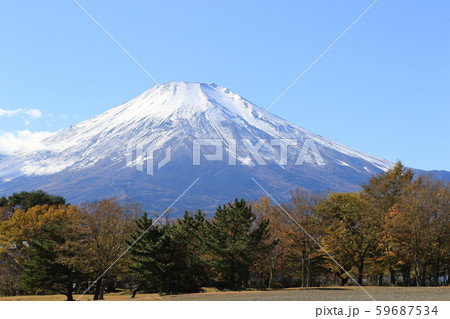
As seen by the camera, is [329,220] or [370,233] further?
[329,220]

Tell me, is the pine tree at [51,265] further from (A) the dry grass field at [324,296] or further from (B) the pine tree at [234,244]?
(B) the pine tree at [234,244]

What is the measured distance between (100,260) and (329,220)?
21784mm

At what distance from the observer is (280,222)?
50438 millimetres

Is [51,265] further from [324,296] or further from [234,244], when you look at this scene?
[324,296]

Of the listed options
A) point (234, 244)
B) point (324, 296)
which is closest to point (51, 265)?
point (234, 244)

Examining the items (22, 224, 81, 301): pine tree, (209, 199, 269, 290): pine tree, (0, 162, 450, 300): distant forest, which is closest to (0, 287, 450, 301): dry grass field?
(0, 162, 450, 300): distant forest

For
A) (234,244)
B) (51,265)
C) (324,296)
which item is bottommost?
(324,296)

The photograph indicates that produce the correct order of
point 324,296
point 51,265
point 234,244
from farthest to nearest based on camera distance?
point 51,265 → point 234,244 → point 324,296

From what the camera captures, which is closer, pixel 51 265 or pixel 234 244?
pixel 234 244

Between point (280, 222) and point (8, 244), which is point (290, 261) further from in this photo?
point (8, 244)

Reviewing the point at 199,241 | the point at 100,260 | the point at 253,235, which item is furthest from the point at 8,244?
the point at 253,235

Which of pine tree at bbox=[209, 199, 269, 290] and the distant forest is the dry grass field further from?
pine tree at bbox=[209, 199, 269, 290]

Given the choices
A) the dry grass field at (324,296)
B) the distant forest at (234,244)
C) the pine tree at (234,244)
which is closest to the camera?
the dry grass field at (324,296)

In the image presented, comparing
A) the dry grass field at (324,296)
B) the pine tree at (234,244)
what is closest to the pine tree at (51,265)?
the dry grass field at (324,296)
